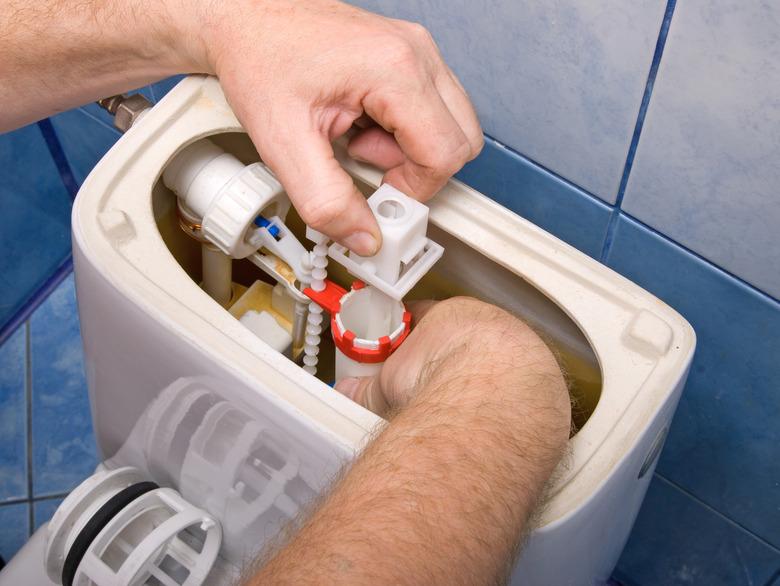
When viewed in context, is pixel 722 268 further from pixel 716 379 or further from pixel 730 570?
pixel 730 570

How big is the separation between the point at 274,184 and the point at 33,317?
2.12 ft

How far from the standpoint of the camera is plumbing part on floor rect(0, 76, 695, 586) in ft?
1.53

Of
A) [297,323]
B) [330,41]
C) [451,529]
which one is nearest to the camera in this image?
[451,529]

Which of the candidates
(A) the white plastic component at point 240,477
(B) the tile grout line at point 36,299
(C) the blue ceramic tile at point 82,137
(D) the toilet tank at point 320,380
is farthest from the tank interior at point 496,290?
(B) the tile grout line at point 36,299

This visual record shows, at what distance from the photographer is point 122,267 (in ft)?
1.64

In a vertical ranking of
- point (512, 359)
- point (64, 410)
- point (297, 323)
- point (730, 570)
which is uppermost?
point (512, 359)

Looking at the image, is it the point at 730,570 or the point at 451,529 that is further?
the point at 730,570

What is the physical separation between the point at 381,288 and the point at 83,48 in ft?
0.83

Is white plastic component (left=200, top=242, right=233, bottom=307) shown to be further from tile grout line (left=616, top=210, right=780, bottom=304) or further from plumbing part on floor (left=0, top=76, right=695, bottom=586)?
tile grout line (left=616, top=210, right=780, bottom=304)

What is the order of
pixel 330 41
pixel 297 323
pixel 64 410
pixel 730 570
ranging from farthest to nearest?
pixel 64 410 < pixel 730 570 < pixel 297 323 < pixel 330 41

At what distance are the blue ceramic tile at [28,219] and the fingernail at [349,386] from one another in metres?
0.60

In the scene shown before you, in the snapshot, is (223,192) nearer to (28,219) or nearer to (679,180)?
(679,180)

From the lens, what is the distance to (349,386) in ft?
1.85

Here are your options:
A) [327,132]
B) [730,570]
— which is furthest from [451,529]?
[730,570]
